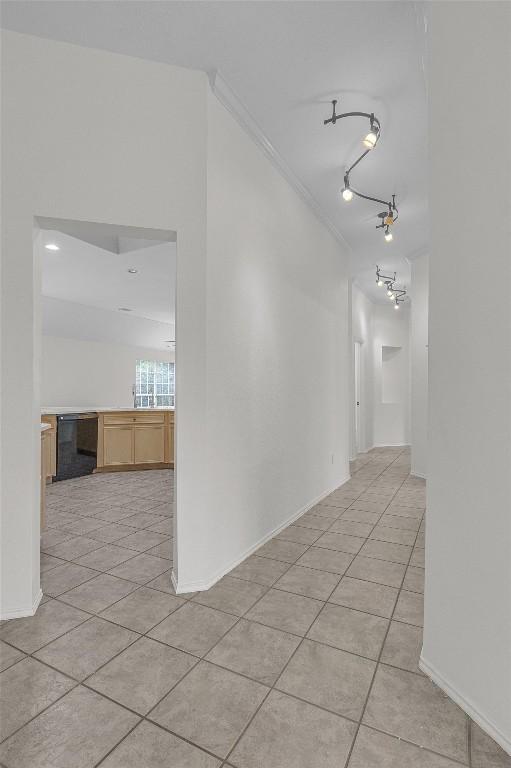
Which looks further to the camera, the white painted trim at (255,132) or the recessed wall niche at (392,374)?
the recessed wall niche at (392,374)

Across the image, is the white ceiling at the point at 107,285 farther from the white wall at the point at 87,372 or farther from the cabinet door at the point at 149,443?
the cabinet door at the point at 149,443

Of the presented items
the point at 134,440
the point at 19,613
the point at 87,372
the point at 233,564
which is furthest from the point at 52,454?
the point at 233,564

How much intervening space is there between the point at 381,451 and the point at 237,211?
6.33 metres

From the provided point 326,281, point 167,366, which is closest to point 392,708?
point 326,281

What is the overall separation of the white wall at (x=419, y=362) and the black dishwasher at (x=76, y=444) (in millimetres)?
4527

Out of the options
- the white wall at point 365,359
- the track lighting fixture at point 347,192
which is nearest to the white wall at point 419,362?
the white wall at point 365,359

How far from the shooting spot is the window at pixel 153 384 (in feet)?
30.7

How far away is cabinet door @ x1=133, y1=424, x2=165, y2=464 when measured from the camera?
5984mm

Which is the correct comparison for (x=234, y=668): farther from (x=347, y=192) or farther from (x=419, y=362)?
(x=419, y=362)

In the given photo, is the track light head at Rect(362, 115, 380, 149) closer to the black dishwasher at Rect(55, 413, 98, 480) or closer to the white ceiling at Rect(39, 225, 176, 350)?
the white ceiling at Rect(39, 225, 176, 350)

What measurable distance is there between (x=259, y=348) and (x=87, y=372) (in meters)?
5.83

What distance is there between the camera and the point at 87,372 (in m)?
7.80

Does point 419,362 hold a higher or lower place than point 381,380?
higher

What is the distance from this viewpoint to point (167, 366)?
996cm
